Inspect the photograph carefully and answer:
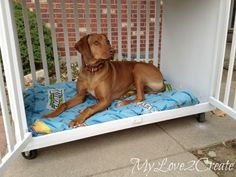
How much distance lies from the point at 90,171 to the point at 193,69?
59.4 inches

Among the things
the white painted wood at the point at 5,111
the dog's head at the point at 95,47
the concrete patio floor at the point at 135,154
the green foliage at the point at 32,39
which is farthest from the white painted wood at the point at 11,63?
the green foliage at the point at 32,39

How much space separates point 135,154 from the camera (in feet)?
6.79

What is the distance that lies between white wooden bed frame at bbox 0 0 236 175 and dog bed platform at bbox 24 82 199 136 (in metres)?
0.07

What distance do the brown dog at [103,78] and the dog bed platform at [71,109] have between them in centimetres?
7

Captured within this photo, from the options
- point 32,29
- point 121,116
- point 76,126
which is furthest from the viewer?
point 32,29

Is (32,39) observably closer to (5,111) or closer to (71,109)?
(71,109)

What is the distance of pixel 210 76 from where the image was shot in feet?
7.96

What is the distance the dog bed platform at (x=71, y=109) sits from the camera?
2037 millimetres

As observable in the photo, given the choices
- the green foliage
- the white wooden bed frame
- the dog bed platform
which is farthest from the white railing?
the green foliage

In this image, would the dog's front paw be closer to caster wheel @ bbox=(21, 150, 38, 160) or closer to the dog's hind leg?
caster wheel @ bbox=(21, 150, 38, 160)

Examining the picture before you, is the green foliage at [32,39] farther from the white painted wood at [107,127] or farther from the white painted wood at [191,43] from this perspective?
the white painted wood at [107,127]

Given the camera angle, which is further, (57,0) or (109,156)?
(57,0)

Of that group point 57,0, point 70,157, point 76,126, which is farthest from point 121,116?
point 57,0

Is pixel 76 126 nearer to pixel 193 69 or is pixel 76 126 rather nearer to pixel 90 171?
pixel 90 171
